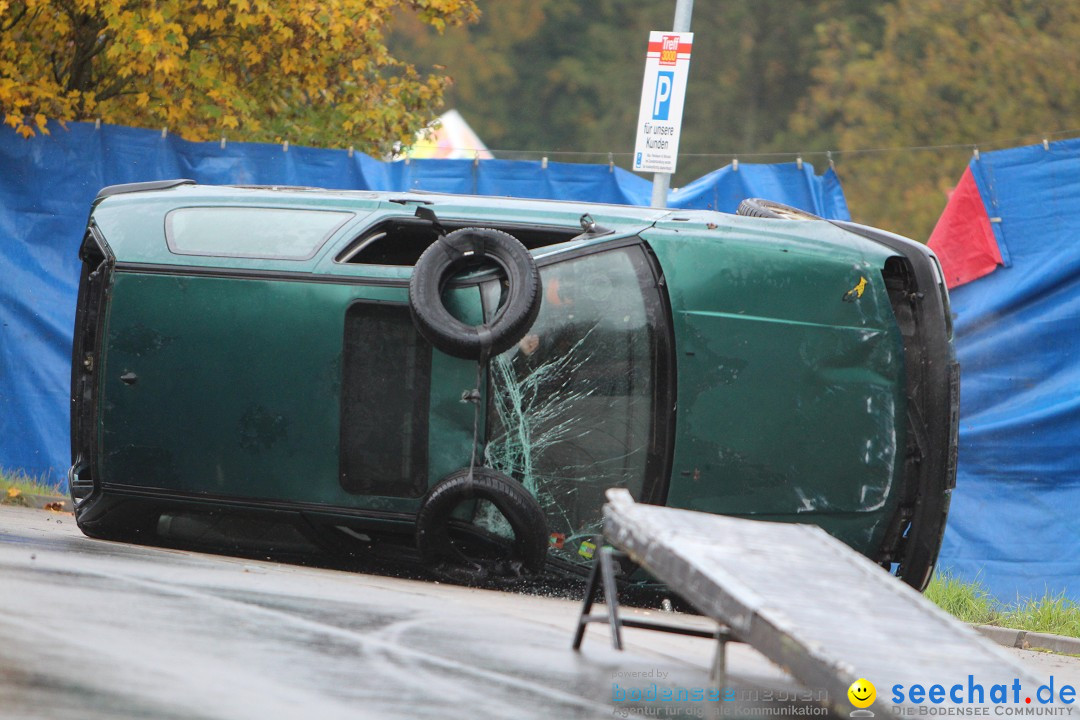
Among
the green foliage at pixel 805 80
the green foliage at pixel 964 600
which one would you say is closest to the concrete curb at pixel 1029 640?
the green foliage at pixel 964 600

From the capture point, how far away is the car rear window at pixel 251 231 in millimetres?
6289

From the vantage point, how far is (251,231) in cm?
637

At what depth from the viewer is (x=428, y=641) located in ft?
16.1

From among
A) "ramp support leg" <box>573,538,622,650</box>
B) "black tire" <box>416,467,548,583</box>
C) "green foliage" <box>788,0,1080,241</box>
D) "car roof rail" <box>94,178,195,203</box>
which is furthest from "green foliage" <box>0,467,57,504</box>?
"green foliage" <box>788,0,1080,241</box>

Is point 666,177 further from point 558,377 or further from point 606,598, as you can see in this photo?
point 606,598

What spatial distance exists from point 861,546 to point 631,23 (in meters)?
50.0

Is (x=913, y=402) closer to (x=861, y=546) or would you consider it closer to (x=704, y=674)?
(x=861, y=546)

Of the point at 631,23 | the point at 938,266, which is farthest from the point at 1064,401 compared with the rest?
the point at 631,23

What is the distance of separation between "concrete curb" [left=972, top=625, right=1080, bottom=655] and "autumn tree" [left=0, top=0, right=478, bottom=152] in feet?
21.1

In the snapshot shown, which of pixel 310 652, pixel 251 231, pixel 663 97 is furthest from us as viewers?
pixel 663 97

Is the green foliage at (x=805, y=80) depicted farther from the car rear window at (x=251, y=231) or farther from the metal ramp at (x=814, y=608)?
the metal ramp at (x=814, y=608)

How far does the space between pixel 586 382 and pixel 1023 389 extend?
3355 mm

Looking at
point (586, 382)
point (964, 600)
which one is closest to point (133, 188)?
point (586, 382)

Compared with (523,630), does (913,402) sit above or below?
above
